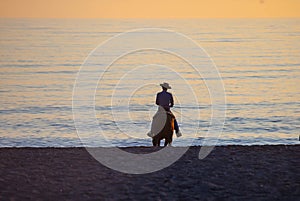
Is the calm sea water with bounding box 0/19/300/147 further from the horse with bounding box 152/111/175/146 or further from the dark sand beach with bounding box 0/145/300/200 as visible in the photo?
the dark sand beach with bounding box 0/145/300/200

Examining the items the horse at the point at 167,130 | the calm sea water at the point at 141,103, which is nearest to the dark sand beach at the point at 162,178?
the horse at the point at 167,130

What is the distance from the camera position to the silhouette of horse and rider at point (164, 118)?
17.8 m

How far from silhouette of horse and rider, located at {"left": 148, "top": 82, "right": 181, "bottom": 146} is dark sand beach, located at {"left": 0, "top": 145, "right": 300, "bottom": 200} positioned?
9.76 feet

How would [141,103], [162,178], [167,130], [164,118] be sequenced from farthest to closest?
[141,103] → [167,130] → [164,118] → [162,178]

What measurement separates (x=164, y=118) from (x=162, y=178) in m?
5.94

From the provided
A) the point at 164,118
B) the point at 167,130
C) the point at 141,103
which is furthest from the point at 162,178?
the point at 141,103

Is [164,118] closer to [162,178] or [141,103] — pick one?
[162,178]

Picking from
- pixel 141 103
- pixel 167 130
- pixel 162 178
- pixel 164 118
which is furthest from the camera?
pixel 141 103

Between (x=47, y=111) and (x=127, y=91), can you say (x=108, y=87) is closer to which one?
(x=127, y=91)

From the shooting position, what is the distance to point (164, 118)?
17953mm

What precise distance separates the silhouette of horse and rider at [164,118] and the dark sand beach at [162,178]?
297 cm

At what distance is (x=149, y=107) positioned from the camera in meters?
44.6

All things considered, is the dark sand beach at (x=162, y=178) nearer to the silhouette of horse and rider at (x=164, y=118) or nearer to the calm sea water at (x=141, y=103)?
the silhouette of horse and rider at (x=164, y=118)

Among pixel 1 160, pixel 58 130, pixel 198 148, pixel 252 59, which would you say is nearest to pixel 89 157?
pixel 1 160
